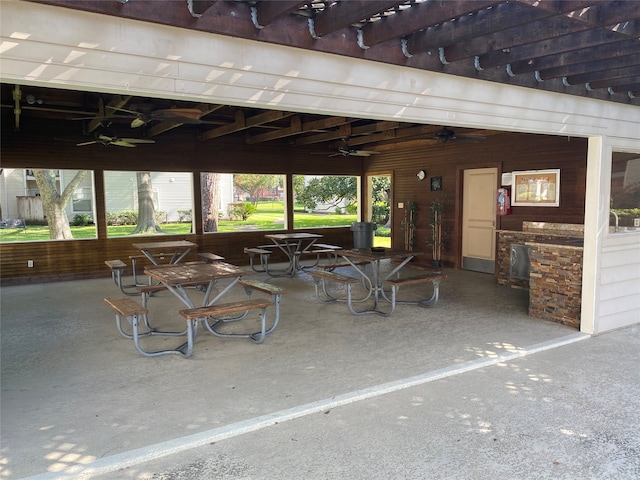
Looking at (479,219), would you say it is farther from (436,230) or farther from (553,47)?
(553,47)

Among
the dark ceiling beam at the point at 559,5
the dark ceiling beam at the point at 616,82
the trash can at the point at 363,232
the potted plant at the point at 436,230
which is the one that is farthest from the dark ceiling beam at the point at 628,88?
the trash can at the point at 363,232

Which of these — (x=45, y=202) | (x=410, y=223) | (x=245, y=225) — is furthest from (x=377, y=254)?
(x=45, y=202)

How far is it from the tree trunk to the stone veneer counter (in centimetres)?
643

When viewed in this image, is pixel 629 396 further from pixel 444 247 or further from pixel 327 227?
pixel 327 227

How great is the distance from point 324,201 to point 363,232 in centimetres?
247

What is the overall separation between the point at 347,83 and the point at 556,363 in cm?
288

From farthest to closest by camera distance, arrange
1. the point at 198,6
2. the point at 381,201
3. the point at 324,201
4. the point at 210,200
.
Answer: the point at 381,201, the point at 324,201, the point at 210,200, the point at 198,6

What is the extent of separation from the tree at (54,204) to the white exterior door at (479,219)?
7.37 m

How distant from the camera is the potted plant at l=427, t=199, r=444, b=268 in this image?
29.7 ft

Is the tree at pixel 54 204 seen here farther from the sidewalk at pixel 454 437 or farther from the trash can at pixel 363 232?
the sidewalk at pixel 454 437

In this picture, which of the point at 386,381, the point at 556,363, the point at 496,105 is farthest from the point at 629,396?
the point at 496,105

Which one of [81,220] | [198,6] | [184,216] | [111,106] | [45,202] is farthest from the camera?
[184,216]

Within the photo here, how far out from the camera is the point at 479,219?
8.48 metres

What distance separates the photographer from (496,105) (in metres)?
3.93
